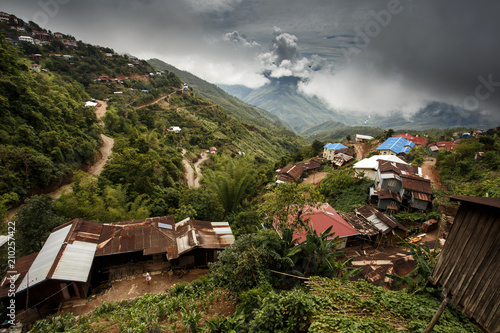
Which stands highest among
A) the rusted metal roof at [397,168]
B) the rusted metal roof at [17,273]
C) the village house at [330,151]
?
the village house at [330,151]

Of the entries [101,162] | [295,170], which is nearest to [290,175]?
[295,170]

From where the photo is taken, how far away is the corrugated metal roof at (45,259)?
21.9 feet

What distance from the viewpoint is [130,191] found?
13.9 meters

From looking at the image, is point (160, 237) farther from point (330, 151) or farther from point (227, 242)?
point (330, 151)

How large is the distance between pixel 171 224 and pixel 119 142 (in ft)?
42.1

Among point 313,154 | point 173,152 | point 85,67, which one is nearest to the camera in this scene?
point 173,152

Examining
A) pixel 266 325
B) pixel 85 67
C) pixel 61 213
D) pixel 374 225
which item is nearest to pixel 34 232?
pixel 61 213

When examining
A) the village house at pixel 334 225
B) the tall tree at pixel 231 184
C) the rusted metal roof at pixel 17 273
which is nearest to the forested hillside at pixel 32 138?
the rusted metal roof at pixel 17 273

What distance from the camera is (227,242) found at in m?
9.70

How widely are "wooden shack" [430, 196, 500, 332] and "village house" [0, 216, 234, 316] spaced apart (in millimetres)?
7674

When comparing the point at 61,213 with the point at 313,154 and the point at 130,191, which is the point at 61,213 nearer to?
the point at 130,191

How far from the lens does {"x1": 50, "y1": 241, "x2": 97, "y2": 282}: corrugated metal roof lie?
6953mm

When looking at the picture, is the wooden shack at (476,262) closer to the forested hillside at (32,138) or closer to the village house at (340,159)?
the forested hillside at (32,138)

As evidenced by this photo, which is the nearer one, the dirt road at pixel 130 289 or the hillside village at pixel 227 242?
the hillside village at pixel 227 242
